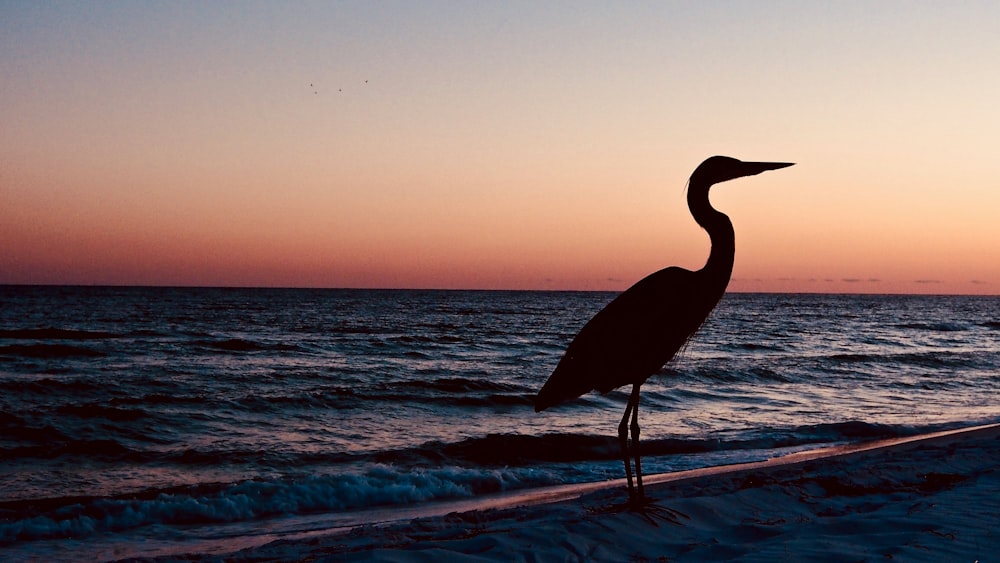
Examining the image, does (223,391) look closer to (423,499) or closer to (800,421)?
(423,499)

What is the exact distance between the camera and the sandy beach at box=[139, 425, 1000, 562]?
448 centimetres

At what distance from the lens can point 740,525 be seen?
17.0ft

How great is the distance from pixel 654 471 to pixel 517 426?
366cm

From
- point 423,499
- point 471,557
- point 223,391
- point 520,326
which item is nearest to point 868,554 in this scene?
point 471,557

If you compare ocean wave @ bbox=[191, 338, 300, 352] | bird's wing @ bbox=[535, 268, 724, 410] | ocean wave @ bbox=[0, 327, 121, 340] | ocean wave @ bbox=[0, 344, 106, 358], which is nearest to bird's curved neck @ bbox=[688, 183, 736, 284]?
bird's wing @ bbox=[535, 268, 724, 410]

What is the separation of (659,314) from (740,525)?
146 cm

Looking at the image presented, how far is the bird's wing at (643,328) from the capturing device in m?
5.57

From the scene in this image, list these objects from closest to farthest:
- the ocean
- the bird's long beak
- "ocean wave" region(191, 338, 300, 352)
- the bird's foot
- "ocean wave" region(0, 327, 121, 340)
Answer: the bird's foot
the bird's long beak
the ocean
"ocean wave" region(191, 338, 300, 352)
"ocean wave" region(0, 327, 121, 340)

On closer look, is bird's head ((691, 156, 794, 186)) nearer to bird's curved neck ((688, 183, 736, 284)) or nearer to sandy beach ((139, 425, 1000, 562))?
bird's curved neck ((688, 183, 736, 284))

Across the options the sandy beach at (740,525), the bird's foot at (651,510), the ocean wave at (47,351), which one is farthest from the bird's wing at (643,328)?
the ocean wave at (47,351)

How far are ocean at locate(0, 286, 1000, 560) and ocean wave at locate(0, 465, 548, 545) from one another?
0.02 metres

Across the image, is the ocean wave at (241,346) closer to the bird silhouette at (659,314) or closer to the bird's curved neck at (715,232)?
the bird silhouette at (659,314)

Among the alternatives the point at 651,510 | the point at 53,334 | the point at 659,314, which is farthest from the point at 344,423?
the point at 53,334

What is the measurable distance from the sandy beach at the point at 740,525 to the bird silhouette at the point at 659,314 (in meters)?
0.64
